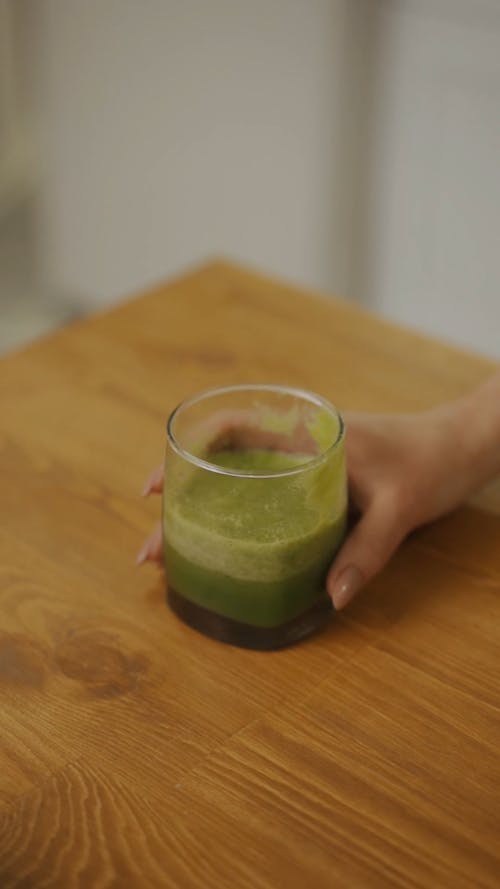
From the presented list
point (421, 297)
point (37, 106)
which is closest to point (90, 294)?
point (37, 106)

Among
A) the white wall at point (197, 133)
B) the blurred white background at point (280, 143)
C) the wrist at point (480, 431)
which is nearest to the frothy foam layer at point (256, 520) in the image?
the wrist at point (480, 431)

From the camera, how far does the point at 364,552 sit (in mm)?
776

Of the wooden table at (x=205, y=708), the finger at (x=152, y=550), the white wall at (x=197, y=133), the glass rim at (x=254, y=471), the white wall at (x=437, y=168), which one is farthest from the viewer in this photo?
the white wall at (x=197, y=133)

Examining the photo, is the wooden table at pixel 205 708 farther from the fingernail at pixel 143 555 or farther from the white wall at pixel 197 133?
the white wall at pixel 197 133

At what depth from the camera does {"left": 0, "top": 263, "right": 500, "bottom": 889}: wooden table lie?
0.59m

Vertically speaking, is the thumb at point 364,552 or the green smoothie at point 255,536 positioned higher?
the green smoothie at point 255,536

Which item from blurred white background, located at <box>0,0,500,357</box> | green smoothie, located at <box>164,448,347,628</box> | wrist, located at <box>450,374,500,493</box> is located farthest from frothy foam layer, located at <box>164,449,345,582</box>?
blurred white background, located at <box>0,0,500,357</box>

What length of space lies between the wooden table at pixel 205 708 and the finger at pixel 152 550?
1 cm

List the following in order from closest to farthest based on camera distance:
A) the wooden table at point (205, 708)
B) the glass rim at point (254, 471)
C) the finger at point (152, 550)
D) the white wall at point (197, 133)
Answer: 1. the wooden table at point (205, 708)
2. the glass rim at point (254, 471)
3. the finger at point (152, 550)
4. the white wall at point (197, 133)

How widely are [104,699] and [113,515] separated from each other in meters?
0.21

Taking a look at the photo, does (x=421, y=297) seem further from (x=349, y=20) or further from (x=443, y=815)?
(x=443, y=815)

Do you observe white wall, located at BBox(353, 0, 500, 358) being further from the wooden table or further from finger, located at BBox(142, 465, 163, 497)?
finger, located at BBox(142, 465, 163, 497)

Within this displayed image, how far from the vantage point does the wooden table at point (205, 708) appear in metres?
0.59

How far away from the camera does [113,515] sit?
88cm
